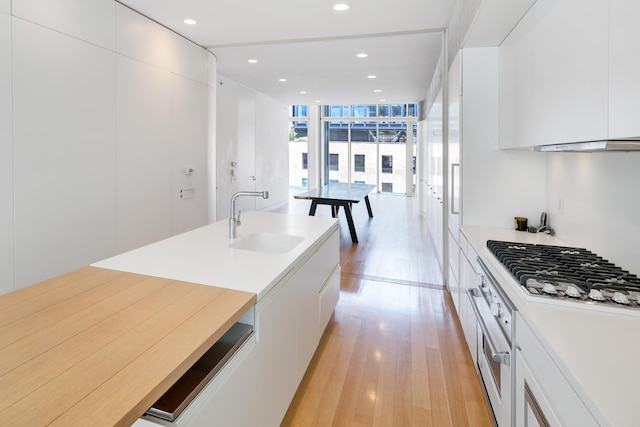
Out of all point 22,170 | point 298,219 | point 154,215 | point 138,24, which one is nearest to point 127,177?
point 154,215

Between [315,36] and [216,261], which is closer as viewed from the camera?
[216,261]

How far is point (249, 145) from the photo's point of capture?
7.57 m

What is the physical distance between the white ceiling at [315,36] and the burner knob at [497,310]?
283 cm

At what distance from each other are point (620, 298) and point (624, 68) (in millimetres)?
768

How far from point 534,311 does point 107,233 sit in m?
3.38

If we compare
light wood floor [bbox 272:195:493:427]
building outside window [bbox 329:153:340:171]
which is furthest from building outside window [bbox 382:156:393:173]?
light wood floor [bbox 272:195:493:427]

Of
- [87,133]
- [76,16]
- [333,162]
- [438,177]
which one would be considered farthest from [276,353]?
[333,162]

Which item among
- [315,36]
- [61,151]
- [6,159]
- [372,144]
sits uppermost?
[372,144]

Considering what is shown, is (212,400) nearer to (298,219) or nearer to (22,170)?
(298,219)

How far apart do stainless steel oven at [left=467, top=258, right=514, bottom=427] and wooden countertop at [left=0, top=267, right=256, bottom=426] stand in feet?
3.42

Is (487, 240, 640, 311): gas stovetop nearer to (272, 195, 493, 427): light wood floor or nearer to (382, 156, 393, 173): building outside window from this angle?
(272, 195, 493, 427): light wood floor

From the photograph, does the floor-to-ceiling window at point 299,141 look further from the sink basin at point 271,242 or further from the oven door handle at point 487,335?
the oven door handle at point 487,335

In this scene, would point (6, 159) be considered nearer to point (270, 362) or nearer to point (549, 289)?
point (270, 362)

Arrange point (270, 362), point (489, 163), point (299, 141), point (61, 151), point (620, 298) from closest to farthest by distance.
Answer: point (620, 298) < point (270, 362) < point (489, 163) < point (61, 151) < point (299, 141)
